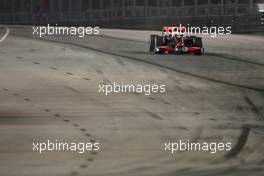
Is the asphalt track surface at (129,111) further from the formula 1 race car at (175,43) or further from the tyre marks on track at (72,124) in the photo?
the formula 1 race car at (175,43)

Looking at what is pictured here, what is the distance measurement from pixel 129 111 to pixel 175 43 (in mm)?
17357

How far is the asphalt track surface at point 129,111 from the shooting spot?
13992mm

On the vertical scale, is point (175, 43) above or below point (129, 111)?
above

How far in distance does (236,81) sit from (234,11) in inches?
1861

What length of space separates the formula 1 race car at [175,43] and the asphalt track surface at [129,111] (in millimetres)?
585

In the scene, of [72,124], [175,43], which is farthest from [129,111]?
[175,43]

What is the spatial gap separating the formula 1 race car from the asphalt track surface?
0.59 metres

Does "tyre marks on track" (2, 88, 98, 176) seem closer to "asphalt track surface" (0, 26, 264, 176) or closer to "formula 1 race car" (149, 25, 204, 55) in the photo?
"asphalt track surface" (0, 26, 264, 176)

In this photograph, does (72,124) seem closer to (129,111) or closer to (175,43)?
(129,111)

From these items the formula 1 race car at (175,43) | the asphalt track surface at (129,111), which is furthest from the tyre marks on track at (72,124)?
the formula 1 race car at (175,43)

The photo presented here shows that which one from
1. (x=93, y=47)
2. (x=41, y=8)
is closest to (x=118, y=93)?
(x=93, y=47)

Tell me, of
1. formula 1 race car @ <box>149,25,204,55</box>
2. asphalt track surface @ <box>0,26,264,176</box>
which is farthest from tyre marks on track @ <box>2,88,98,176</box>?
formula 1 race car @ <box>149,25,204,55</box>

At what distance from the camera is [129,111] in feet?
72.7

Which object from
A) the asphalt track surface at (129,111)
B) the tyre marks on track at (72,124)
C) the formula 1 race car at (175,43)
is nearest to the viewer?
the tyre marks on track at (72,124)
